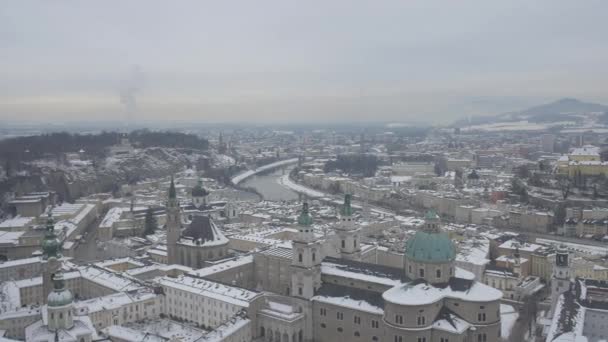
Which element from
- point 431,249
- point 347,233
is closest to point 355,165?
point 347,233

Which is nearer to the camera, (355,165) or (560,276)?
(560,276)

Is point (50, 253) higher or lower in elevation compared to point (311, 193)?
higher

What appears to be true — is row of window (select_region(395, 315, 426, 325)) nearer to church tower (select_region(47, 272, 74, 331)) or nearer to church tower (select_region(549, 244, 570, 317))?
church tower (select_region(549, 244, 570, 317))

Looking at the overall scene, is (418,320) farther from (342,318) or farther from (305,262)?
(305,262)

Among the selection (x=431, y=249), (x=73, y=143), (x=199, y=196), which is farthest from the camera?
(x=73, y=143)

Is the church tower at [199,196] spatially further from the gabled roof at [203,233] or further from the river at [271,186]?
the river at [271,186]

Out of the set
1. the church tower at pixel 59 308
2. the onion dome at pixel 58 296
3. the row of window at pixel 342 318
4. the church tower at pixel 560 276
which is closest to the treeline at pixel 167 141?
the row of window at pixel 342 318

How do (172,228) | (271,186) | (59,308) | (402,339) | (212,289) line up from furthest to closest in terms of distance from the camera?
(271,186), (172,228), (212,289), (402,339), (59,308)

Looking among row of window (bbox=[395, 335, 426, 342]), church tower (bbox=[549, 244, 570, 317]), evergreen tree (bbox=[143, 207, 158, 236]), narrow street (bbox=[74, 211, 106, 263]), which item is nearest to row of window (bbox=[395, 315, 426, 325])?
row of window (bbox=[395, 335, 426, 342])
